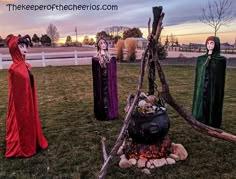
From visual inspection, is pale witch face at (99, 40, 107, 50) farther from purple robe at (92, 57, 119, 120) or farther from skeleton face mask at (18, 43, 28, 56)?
skeleton face mask at (18, 43, 28, 56)

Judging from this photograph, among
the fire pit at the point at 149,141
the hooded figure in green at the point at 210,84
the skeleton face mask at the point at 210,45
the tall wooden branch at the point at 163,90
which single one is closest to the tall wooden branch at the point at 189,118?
the tall wooden branch at the point at 163,90

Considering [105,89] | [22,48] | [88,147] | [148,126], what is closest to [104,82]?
[105,89]

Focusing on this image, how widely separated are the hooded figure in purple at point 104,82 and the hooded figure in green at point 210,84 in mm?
1898

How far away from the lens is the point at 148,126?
4262 mm

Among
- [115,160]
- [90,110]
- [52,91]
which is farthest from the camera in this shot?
[52,91]

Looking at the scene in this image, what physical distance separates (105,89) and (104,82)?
0.17 metres

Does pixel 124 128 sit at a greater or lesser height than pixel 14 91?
lesser

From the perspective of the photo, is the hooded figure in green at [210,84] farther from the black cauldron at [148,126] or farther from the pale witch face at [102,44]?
the pale witch face at [102,44]

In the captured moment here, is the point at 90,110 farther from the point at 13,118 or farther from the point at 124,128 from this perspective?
the point at 124,128

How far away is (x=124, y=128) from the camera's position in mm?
4043

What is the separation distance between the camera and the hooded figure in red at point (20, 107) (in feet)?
15.2

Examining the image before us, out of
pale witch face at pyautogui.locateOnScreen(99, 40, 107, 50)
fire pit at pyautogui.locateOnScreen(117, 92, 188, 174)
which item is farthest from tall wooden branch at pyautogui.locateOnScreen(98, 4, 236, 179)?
pale witch face at pyautogui.locateOnScreen(99, 40, 107, 50)

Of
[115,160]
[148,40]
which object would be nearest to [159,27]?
[148,40]

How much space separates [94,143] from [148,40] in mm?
2313
